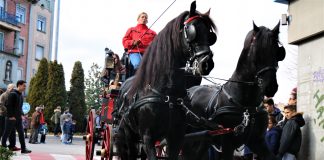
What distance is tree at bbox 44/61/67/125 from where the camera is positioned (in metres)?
42.4

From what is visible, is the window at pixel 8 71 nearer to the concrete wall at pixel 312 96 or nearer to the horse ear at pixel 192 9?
the concrete wall at pixel 312 96

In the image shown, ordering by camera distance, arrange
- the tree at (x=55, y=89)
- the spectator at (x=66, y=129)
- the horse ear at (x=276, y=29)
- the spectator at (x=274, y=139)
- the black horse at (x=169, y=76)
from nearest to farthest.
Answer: the black horse at (x=169, y=76), the horse ear at (x=276, y=29), the spectator at (x=274, y=139), the spectator at (x=66, y=129), the tree at (x=55, y=89)

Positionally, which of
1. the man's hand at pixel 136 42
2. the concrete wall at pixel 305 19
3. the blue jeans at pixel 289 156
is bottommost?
the blue jeans at pixel 289 156

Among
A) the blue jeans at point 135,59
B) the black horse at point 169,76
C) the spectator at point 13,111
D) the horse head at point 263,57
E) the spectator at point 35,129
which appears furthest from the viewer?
the spectator at point 35,129

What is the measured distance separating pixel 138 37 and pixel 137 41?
15 centimetres

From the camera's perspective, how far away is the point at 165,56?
6.40 meters

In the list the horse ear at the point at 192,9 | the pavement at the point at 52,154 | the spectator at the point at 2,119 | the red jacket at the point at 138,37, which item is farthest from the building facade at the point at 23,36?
the horse ear at the point at 192,9

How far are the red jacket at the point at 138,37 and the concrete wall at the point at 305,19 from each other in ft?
8.58

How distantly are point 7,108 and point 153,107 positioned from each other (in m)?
8.36

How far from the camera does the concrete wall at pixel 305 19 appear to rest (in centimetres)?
869

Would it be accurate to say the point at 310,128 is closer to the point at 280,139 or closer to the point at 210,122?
the point at 280,139

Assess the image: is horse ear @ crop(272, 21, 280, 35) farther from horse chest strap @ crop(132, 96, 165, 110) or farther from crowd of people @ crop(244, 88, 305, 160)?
horse chest strap @ crop(132, 96, 165, 110)

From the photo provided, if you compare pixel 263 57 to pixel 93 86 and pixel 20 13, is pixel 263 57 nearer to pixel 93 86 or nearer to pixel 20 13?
pixel 20 13

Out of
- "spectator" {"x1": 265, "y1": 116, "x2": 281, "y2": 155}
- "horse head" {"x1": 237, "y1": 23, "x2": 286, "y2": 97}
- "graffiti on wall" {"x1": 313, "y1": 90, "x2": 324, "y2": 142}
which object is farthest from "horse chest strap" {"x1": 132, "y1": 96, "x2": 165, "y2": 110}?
"graffiti on wall" {"x1": 313, "y1": 90, "x2": 324, "y2": 142}
